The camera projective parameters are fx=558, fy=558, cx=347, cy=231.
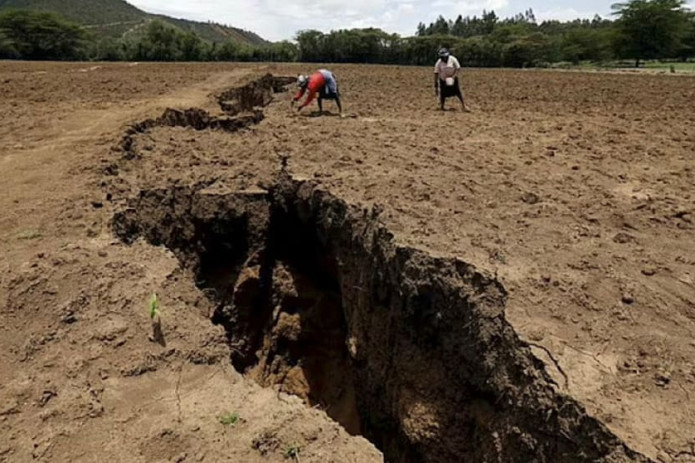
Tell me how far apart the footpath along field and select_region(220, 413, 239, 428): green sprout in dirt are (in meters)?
0.02

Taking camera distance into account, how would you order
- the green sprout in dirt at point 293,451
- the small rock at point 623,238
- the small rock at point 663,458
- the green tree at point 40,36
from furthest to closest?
the green tree at point 40,36 → the small rock at point 623,238 → the green sprout in dirt at point 293,451 → the small rock at point 663,458

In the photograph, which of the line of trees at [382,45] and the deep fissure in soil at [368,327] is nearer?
the deep fissure in soil at [368,327]

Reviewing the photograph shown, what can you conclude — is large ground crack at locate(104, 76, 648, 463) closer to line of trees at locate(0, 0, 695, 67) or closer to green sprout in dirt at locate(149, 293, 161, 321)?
green sprout in dirt at locate(149, 293, 161, 321)

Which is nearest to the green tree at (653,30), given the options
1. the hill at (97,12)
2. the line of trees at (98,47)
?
the line of trees at (98,47)

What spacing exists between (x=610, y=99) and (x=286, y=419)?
1359 centimetres

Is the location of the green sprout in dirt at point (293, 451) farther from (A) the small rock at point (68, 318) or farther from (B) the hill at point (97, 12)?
(B) the hill at point (97, 12)

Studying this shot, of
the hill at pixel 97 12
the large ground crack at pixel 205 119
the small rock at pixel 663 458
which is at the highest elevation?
the hill at pixel 97 12

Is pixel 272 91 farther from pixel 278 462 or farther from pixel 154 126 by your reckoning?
pixel 278 462

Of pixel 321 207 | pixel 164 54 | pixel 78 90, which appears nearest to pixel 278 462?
pixel 321 207

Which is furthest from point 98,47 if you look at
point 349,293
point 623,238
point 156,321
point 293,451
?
point 293,451

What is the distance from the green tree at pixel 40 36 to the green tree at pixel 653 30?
47147 mm

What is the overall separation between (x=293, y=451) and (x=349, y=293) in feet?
9.43

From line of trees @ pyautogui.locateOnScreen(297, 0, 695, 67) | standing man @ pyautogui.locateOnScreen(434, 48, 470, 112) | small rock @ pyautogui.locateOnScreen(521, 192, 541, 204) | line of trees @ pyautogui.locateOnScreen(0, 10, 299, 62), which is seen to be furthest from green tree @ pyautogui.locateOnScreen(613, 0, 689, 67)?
small rock @ pyautogui.locateOnScreen(521, 192, 541, 204)

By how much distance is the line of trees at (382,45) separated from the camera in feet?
148
